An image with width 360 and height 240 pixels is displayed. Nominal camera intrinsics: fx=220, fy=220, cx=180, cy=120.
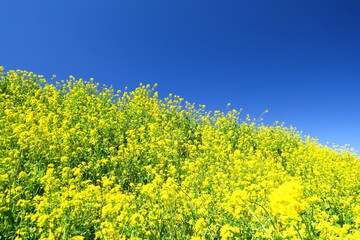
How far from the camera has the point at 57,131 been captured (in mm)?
5562

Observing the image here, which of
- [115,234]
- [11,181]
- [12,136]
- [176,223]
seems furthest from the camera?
[12,136]

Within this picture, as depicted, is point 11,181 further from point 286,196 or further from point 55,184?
point 286,196

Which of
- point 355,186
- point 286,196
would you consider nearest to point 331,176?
point 355,186

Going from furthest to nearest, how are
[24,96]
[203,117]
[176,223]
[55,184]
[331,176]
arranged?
[203,117] < [24,96] < [331,176] < [55,184] < [176,223]

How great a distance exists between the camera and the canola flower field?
2793mm

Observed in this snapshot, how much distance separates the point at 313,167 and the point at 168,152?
183 inches

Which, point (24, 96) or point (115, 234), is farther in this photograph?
point (24, 96)

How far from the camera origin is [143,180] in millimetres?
5195

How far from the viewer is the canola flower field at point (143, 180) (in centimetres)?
279

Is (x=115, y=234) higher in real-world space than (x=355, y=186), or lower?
lower

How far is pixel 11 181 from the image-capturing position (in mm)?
3521

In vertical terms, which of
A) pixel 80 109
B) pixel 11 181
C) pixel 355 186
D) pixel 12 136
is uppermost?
pixel 80 109

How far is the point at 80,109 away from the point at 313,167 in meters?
8.17

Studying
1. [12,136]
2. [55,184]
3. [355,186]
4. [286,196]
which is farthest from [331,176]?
[12,136]
